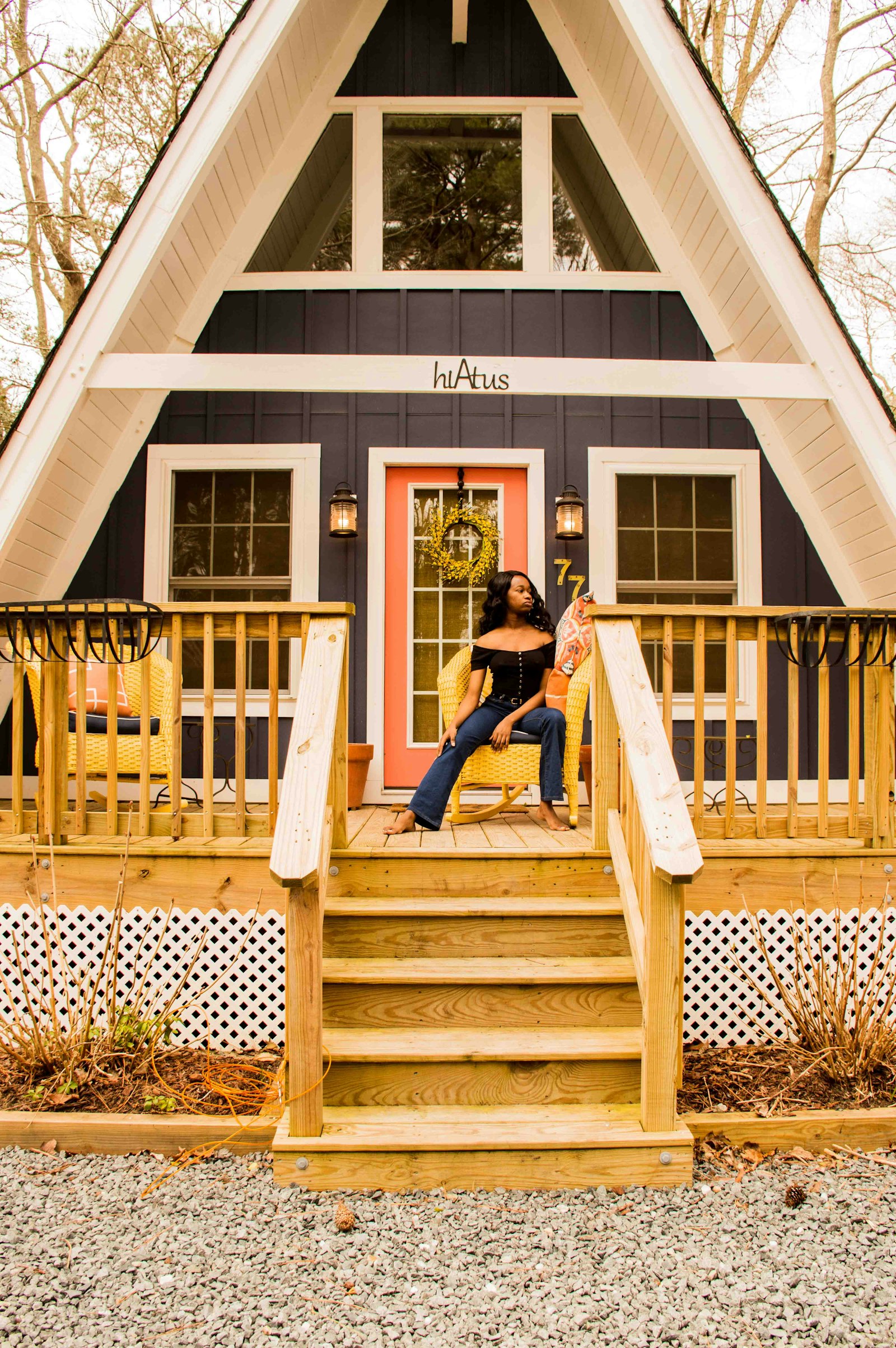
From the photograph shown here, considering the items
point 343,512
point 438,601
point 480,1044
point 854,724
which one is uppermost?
point 343,512

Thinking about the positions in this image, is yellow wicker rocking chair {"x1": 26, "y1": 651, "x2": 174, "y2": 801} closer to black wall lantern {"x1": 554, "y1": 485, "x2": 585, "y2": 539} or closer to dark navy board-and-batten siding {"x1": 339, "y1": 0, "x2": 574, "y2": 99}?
black wall lantern {"x1": 554, "y1": 485, "x2": 585, "y2": 539}

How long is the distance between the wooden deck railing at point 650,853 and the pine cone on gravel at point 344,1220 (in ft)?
2.63

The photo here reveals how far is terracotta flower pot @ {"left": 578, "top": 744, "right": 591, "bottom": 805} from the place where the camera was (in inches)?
179

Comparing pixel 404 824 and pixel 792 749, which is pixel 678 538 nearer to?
pixel 792 749

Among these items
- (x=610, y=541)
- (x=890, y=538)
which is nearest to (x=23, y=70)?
(x=610, y=541)

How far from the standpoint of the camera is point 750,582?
500 centimetres

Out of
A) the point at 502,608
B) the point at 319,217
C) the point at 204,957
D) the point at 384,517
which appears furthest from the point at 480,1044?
the point at 319,217

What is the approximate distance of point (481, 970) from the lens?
2648 mm

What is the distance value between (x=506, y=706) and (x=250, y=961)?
162 cm

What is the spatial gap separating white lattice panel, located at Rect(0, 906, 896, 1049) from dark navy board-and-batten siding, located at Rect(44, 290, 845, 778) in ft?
6.44

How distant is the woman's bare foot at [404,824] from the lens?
346cm

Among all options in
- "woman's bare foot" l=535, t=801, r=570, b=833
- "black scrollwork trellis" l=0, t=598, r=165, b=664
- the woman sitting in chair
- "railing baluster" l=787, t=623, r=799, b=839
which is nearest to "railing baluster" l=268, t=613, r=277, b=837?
"black scrollwork trellis" l=0, t=598, r=165, b=664

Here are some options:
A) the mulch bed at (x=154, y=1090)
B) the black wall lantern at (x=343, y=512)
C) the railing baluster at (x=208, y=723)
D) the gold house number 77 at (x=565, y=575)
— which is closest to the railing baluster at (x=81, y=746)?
the railing baluster at (x=208, y=723)

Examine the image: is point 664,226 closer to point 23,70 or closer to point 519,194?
point 519,194
